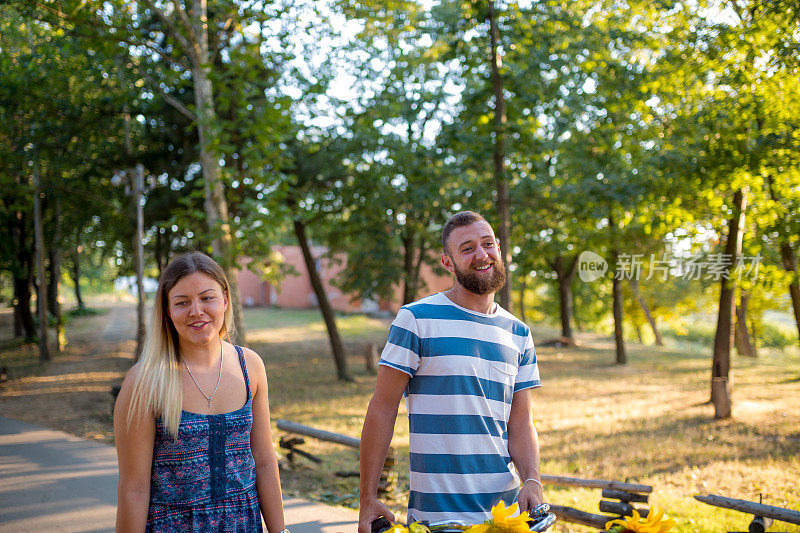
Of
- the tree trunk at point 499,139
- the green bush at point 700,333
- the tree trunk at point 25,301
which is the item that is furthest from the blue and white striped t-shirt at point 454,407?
the green bush at point 700,333

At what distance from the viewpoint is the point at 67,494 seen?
6688 millimetres

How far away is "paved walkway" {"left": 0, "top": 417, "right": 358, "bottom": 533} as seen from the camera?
19.1 ft

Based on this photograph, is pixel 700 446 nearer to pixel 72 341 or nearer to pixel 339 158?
pixel 339 158

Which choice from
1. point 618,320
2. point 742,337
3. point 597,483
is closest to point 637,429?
point 597,483

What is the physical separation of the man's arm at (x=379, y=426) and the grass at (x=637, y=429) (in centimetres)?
425

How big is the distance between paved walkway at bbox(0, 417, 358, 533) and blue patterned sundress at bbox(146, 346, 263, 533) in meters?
3.31

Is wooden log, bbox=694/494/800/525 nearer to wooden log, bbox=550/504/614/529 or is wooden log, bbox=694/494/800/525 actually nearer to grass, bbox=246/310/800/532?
wooden log, bbox=550/504/614/529

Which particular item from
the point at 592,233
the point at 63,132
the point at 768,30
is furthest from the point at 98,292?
the point at 768,30

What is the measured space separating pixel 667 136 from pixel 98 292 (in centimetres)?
8336

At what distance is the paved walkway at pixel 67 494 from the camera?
5.82 metres

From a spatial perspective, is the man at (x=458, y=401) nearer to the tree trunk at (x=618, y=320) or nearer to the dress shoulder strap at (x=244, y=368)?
the dress shoulder strap at (x=244, y=368)

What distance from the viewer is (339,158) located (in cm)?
1658

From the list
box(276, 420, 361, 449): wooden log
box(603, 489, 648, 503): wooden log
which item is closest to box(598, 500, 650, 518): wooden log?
box(603, 489, 648, 503): wooden log

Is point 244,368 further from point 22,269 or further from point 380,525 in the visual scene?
point 22,269
